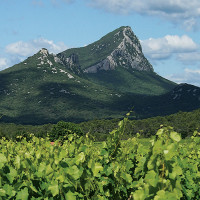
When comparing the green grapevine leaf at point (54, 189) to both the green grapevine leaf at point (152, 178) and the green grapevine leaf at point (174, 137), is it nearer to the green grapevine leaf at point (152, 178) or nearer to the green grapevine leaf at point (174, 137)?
the green grapevine leaf at point (152, 178)

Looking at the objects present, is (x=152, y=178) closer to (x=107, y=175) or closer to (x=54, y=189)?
(x=54, y=189)

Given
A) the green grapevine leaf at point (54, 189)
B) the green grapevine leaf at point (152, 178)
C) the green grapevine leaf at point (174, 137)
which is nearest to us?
the green grapevine leaf at point (152, 178)

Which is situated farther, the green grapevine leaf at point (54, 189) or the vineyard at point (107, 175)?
the green grapevine leaf at point (54, 189)

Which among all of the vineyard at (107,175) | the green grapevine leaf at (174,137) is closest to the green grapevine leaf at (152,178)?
the vineyard at (107,175)

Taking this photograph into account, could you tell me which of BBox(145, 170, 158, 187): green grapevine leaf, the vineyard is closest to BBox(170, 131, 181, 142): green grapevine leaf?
the vineyard

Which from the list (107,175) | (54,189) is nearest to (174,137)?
(54,189)

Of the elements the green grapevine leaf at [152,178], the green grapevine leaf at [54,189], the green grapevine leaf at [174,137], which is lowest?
the green grapevine leaf at [54,189]

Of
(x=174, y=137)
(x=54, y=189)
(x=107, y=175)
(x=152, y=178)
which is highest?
(x=174, y=137)

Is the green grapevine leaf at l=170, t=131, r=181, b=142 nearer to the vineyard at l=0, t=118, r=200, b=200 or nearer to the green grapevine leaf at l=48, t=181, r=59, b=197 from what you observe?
the vineyard at l=0, t=118, r=200, b=200

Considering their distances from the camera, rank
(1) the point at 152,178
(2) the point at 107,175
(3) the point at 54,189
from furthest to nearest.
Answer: (2) the point at 107,175, (3) the point at 54,189, (1) the point at 152,178

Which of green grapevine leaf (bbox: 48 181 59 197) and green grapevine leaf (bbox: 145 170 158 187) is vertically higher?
green grapevine leaf (bbox: 145 170 158 187)

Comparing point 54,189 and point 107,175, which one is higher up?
point 54,189

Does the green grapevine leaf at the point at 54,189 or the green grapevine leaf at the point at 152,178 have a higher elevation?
the green grapevine leaf at the point at 152,178

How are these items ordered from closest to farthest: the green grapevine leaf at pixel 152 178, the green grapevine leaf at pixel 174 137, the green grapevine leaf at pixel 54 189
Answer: the green grapevine leaf at pixel 152 178 → the green grapevine leaf at pixel 174 137 → the green grapevine leaf at pixel 54 189
